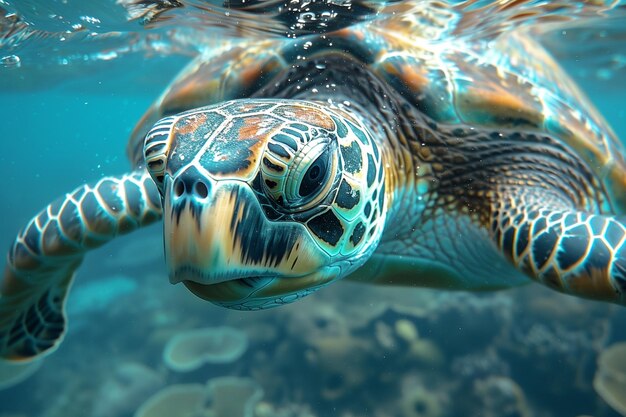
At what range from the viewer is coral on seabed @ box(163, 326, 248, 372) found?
5.33 metres

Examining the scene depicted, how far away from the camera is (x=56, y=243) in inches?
116

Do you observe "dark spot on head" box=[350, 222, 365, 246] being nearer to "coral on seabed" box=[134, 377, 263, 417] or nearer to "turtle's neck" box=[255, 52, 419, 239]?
"turtle's neck" box=[255, 52, 419, 239]

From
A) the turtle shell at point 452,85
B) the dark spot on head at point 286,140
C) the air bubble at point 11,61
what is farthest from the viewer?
the air bubble at point 11,61

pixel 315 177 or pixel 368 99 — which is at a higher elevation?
pixel 315 177

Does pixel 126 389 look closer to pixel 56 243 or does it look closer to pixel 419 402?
pixel 56 243

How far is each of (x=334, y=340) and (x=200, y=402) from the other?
4.92 ft

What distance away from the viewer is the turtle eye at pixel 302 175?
57.1 inches

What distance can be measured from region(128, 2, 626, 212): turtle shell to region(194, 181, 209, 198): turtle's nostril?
5.66 ft


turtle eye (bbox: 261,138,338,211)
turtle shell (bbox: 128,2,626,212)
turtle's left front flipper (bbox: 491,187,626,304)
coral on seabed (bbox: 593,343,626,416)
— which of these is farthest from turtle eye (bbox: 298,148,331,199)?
coral on seabed (bbox: 593,343,626,416)

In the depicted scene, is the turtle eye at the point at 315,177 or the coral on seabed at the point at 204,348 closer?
the turtle eye at the point at 315,177

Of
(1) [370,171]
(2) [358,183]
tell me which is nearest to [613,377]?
(1) [370,171]

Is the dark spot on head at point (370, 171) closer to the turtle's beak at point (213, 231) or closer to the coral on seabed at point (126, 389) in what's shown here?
the turtle's beak at point (213, 231)

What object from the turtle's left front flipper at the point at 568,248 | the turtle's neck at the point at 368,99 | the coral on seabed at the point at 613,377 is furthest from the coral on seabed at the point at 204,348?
the turtle's left front flipper at the point at 568,248

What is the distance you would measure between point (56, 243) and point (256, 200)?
2.12 m
